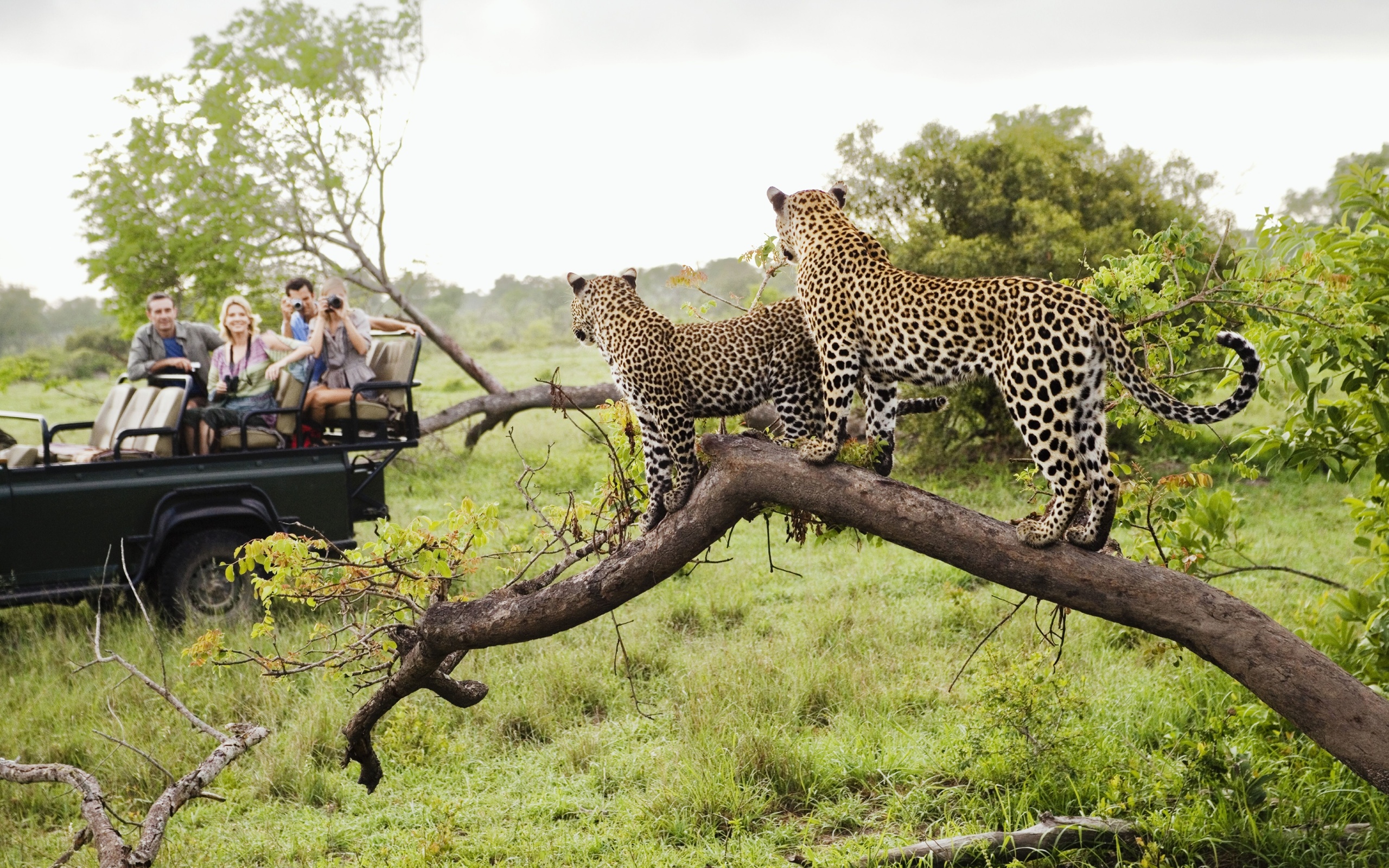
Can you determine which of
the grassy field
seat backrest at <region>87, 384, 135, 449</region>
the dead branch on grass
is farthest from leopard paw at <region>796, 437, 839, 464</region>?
seat backrest at <region>87, 384, 135, 449</region>

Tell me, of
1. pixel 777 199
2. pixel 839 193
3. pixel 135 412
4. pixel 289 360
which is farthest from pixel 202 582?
pixel 839 193

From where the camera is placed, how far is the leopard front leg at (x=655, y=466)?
4.00 meters

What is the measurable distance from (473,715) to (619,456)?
9.19 ft

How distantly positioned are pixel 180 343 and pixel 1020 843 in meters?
7.38

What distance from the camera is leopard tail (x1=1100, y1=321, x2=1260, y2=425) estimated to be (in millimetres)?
3150

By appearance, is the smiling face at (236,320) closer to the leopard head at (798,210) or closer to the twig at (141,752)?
the twig at (141,752)

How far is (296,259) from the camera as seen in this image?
15734 mm

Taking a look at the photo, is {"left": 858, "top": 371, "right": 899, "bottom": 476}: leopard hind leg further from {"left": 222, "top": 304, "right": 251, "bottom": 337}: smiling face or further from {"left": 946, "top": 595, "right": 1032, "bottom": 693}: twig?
{"left": 222, "top": 304, "right": 251, "bottom": 337}: smiling face

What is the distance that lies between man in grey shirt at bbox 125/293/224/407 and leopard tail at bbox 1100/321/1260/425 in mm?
6955

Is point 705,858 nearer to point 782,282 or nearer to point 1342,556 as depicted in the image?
point 1342,556

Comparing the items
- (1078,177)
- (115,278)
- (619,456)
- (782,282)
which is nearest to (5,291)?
(782,282)

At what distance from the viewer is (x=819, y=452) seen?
12.2 ft

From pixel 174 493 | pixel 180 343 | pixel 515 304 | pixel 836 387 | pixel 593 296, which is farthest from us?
pixel 515 304

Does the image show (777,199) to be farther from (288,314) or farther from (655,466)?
(288,314)
